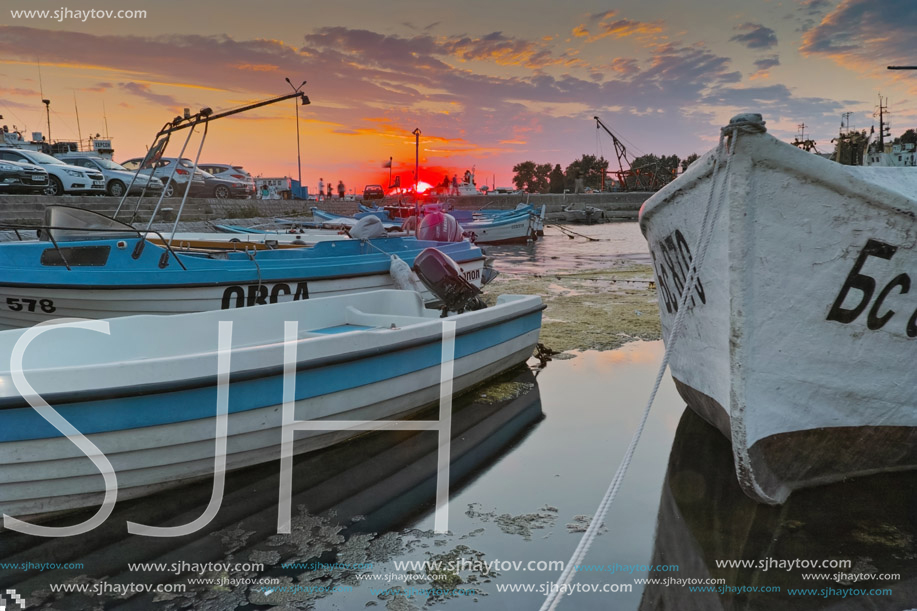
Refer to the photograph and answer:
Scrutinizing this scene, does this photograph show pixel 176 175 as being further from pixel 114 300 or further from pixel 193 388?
pixel 193 388

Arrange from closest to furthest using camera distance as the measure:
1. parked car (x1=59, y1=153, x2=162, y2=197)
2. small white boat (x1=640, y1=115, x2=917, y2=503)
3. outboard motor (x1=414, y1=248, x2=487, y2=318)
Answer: small white boat (x1=640, y1=115, x2=917, y2=503) → outboard motor (x1=414, y1=248, x2=487, y2=318) → parked car (x1=59, y1=153, x2=162, y2=197)

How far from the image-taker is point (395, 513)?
3820mm

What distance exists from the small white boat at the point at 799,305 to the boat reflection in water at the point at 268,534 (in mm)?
1961

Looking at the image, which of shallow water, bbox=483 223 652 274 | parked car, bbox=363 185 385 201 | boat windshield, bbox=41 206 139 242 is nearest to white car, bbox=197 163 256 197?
shallow water, bbox=483 223 652 274

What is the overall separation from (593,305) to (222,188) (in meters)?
18.2

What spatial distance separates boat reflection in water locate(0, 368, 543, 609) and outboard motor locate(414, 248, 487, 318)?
202cm

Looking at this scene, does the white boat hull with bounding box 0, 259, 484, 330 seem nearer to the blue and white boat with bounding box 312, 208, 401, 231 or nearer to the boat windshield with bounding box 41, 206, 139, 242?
the boat windshield with bounding box 41, 206, 139, 242

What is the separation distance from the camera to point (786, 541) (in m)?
3.38

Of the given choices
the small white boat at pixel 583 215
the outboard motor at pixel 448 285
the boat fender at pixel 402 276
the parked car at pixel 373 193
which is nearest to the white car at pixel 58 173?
the boat fender at pixel 402 276

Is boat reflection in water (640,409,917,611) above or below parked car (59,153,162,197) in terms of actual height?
below

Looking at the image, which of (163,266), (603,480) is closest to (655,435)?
(603,480)

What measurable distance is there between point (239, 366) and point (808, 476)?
3.75 metres

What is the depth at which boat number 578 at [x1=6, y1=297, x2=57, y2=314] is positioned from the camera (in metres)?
6.79

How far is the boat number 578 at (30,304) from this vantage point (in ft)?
22.3
